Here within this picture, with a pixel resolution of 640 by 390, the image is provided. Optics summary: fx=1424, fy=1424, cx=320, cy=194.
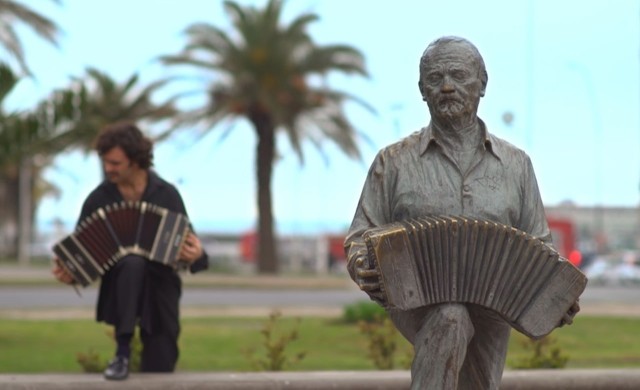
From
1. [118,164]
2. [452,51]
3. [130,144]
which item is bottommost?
[118,164]

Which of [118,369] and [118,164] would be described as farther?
[118,164]

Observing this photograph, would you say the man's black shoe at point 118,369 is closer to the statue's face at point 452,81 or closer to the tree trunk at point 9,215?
the statue's face at point 452,81

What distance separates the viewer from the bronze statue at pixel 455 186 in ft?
19.3

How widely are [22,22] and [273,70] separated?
957 cm

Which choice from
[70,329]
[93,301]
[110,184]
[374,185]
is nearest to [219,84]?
[93,301]

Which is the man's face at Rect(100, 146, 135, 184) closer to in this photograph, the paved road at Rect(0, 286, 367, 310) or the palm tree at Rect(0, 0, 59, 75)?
the paved road at Rect(0, 286, 367, 310)

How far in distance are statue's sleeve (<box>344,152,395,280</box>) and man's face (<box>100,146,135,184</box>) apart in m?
3.02

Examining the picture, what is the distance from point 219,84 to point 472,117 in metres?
33.2

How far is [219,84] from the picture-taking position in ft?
128

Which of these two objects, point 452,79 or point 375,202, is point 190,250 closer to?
point 375,202

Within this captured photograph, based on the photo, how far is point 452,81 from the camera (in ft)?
19.5

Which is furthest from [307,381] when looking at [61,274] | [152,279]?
[61,274]

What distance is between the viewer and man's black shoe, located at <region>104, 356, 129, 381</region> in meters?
8.27

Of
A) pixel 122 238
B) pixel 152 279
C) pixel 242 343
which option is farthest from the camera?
pixel 242 343
